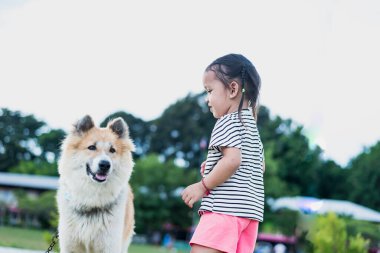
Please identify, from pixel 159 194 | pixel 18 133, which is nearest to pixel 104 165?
pixel 18 133

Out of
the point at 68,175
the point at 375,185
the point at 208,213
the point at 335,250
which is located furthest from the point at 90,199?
the point at 375,185

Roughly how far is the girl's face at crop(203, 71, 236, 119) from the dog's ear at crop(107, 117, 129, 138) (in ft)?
4.14

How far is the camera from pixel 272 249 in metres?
27.0

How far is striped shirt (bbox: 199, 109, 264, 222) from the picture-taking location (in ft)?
7.39

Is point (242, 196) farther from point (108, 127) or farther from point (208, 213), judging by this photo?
point (108, 127)

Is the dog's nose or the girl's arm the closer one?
the girl's arm

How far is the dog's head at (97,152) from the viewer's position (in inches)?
130

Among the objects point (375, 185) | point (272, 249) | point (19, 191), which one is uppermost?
point (375, 185)

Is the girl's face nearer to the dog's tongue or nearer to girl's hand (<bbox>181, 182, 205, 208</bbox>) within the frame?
girl's hand (<bbox>181, 182, 205, 208</bbox>)

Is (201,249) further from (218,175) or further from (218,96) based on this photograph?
(218,96)

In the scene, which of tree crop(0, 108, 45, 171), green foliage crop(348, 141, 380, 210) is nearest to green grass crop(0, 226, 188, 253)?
tree crop(0, 108, 45, 171)

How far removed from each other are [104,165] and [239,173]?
3.99 feet

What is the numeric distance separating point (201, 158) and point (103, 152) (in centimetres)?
2625

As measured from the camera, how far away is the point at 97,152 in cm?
336
